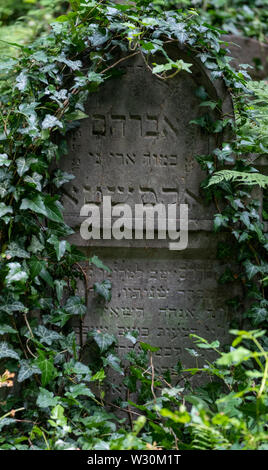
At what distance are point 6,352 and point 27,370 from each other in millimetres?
157

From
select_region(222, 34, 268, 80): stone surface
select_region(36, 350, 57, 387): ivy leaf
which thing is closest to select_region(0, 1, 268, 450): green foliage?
select_region(36, 350, 57, 387): ivy leaf

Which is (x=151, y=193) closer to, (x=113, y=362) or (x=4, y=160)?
(x=4, y=160)

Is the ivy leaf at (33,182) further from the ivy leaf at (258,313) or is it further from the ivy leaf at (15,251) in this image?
the ivy leaf at (258,313)

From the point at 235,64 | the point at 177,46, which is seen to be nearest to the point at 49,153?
the point at 177,46

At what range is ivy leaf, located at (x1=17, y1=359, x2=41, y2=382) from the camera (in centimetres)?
252

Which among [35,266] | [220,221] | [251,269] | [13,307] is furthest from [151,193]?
[13,307]

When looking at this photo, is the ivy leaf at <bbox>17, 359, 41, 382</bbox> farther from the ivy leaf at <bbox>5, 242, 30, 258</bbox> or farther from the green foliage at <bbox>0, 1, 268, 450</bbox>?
the ivy leaf at <bbox>5, 242, 30, 258</bbox>

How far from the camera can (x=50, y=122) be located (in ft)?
8.64

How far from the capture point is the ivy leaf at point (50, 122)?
8.59 ft

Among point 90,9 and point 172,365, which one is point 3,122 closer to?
point 90,9

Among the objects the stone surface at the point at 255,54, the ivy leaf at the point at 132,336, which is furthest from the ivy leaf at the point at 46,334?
the stone surface at the point at 255,54

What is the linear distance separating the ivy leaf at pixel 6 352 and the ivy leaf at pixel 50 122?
1.28 m

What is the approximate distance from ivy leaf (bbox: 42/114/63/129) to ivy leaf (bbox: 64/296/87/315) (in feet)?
3.61

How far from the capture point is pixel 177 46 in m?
2.95
